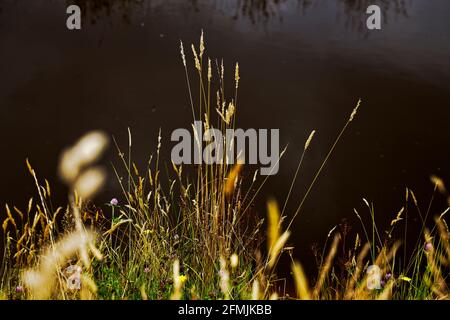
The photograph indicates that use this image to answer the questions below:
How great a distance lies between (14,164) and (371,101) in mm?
2344

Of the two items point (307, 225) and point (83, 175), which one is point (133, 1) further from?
point (83, 175)

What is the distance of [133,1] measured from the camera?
4348mm

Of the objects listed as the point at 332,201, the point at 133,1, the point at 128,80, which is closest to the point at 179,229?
the point at 332,201

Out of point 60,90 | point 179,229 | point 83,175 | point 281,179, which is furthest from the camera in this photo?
point 60,90

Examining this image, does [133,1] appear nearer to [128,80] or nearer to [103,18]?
[103,18]

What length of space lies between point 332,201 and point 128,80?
153 centimetres

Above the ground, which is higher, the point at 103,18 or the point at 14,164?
the point at 103,18
